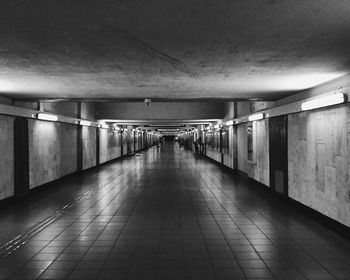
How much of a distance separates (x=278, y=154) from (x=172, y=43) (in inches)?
241

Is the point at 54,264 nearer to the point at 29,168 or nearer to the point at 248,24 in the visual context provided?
the point at 248,24

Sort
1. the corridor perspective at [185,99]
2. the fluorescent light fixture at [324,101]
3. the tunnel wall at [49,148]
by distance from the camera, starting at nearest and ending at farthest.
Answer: the corridor perspective at [185,99]
the fluorescent light fixture at [324,101]
the tunnel wall at [49,148]

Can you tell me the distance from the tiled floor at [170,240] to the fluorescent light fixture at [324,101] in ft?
7.79

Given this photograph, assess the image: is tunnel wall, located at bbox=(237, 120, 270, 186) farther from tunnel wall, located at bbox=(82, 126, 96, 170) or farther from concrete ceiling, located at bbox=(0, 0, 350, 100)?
tunnel wall, located at bbox=(82, 126, 96, 170)

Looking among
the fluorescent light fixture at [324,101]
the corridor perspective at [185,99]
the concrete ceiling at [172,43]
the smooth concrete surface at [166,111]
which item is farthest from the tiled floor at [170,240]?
the smooth concrete surface at [166,111]

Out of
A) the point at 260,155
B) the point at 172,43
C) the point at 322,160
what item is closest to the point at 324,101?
the point at 322,160

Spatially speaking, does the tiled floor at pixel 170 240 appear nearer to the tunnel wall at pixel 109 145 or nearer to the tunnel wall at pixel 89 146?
the tunnel wall at pixel 89 146

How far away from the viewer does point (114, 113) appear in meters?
16.3

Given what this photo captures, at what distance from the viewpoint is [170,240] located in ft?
17.4

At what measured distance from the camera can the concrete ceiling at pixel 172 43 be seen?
9.21ft

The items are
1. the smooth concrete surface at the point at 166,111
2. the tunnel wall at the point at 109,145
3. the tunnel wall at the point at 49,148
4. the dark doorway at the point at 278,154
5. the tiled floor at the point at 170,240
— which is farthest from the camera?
the tunnel wall at the point at 109,145

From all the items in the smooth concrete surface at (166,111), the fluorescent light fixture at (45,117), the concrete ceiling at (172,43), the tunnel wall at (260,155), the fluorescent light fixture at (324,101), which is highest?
the smooth concrete surface at (166,111)

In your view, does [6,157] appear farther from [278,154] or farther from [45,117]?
[278,154]

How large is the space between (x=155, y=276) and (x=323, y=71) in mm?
4254
